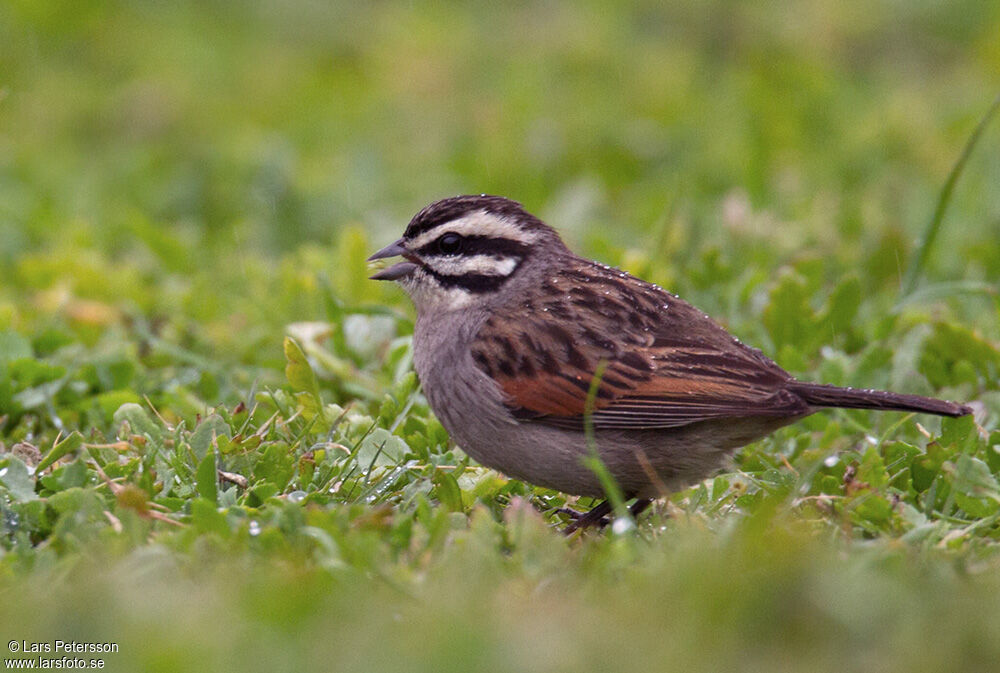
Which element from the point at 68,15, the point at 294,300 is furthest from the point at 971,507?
the point at 68,15

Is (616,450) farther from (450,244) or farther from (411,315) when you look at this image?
(411,315)

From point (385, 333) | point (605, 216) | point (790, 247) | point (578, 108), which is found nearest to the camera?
point (385, 333)

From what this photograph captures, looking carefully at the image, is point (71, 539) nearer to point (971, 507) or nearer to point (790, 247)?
point (971, 507)

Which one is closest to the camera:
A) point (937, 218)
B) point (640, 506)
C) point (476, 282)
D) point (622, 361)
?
point (622, 361)

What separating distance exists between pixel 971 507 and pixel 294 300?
401cm

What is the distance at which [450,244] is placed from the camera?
20.4 feet

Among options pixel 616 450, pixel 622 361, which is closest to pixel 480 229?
pixel 622 361

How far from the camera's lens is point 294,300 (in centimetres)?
799

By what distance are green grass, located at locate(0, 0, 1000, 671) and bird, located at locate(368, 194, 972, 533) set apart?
236 mm

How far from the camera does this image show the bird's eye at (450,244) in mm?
6195

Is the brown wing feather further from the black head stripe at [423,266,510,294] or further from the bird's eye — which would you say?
the bird's eye

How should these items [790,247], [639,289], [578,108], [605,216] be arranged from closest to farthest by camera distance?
[639,289]
[790,247]
[605,216]
[578,108]

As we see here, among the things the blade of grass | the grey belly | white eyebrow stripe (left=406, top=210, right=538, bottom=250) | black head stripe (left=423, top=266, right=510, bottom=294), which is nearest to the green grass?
the blade of grass

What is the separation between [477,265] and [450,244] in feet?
0.52
